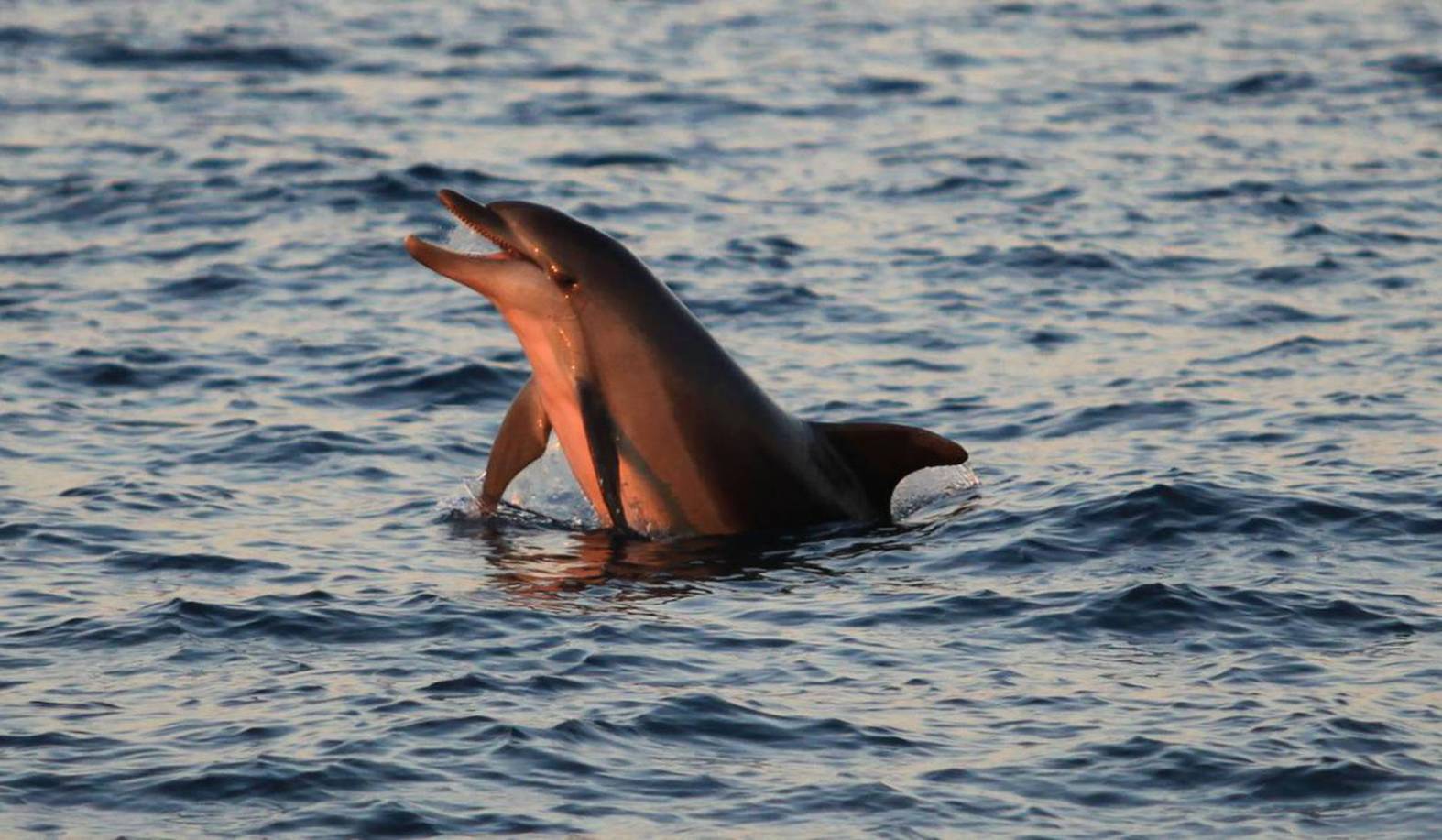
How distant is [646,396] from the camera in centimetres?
1584

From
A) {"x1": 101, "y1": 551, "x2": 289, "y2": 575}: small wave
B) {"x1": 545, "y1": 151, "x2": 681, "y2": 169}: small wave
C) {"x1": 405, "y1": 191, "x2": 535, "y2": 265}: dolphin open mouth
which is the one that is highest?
{"x1": 405, "y1": 191, "x2": 535, "y2": 265}: dolphin open mouth

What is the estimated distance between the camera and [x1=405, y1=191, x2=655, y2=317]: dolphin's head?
15891mm

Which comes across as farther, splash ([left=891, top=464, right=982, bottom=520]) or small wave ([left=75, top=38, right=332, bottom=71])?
small wave ([left=75, top=38, right=332, bottom=71])

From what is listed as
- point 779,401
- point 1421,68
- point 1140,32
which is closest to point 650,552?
point 779,401

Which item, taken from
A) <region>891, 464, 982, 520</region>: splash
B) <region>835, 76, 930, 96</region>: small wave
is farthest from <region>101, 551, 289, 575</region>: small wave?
<region>835, 76, 930, 96</region>: small wave

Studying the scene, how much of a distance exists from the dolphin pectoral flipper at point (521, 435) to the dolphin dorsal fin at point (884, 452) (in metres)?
1.89

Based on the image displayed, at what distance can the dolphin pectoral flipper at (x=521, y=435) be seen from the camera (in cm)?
1631

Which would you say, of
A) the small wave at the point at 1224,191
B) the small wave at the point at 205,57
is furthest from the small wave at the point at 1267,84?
the small wave at the point at 205,57

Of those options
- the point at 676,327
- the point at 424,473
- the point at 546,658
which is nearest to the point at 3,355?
the point at 424,473

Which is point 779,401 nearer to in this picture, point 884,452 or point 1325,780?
point 884,452

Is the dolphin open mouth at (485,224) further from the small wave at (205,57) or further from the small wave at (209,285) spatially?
the small wave at (205,57)

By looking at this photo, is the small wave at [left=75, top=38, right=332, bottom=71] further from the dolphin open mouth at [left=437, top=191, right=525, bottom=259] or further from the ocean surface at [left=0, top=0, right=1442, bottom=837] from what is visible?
the dolphin open mouth at [left=437, top=191, right=525, bottom=259]

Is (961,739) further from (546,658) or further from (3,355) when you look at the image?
(3,355)

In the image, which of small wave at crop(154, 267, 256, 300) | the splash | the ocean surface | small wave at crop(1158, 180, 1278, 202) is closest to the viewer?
the ocean surface
